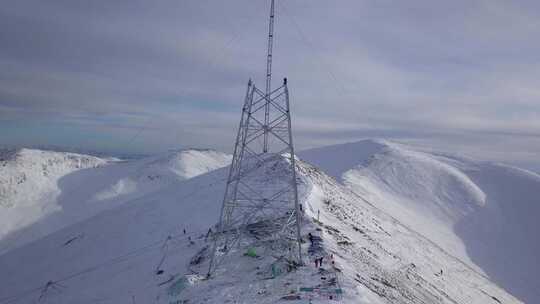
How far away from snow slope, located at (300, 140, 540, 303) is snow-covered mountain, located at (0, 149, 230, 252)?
7753 centimetres

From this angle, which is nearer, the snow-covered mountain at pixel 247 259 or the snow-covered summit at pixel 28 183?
the snow-covered mountain at pixel 247 259

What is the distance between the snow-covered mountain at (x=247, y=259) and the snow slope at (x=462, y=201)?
61 cm

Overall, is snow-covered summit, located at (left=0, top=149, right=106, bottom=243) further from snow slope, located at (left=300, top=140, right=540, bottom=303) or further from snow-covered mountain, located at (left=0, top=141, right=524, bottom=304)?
snow slope, located at (left=300, top=140, right=540, bottom=303)

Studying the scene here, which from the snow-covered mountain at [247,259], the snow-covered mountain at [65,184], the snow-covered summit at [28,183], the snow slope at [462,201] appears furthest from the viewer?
the snow-covered summit at [28,183]

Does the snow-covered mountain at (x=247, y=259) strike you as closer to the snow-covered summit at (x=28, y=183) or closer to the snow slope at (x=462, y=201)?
the snow slope at (x=462, y=201)

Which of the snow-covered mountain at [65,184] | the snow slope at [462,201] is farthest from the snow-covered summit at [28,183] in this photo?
the snow slope at [462,201]

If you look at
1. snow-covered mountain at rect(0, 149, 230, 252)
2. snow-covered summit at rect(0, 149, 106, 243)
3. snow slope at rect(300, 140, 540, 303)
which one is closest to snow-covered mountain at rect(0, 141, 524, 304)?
snow slope at rect(300, 140, 540, 303)

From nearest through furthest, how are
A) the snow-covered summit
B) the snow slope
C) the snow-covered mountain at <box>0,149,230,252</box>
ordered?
1. the snow slope
2. the snow-covered mountain at <box>0,149,230,252</box>
3. the snow-covered summit

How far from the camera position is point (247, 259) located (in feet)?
68.8

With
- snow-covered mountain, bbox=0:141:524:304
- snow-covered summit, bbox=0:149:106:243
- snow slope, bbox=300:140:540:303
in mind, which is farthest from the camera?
snow-covered summit, bbox=0:149:106:243

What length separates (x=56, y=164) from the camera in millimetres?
155500

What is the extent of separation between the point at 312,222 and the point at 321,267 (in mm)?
7482

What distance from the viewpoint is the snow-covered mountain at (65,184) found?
11088cm

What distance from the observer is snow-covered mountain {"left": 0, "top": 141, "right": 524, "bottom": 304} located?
18.0m
